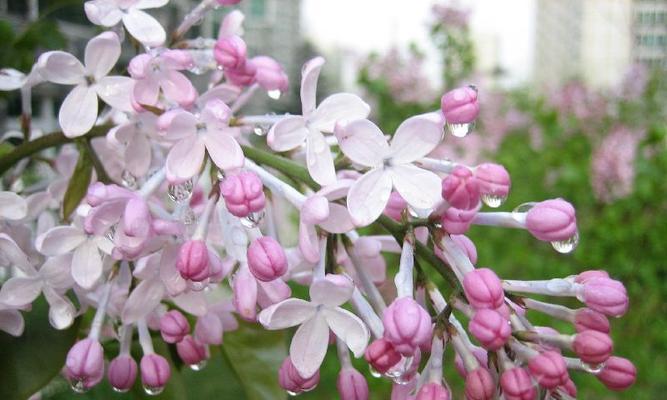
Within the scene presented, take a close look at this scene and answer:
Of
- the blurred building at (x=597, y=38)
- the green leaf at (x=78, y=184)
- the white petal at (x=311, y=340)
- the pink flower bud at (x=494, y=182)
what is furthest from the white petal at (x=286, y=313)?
the blurred building at (x=597, y=38)

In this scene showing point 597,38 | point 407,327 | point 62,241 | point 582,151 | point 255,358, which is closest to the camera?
point 407,327

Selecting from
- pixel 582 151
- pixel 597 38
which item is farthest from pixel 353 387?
pixel 597 38

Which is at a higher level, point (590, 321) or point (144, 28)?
point (144, 28)

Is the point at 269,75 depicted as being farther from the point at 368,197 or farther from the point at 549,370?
the point at 549,370

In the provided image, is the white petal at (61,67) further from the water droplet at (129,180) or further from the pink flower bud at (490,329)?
the pink flower bud at (490,329)

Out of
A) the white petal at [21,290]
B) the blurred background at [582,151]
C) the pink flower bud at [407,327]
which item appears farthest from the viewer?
the blurred background at [582,151]

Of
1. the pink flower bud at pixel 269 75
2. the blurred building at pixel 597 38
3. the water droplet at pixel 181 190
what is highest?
the pink flower bud at pixel 269 75

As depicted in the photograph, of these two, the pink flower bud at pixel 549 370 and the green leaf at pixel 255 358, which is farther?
the green leaf at pixel 255 358

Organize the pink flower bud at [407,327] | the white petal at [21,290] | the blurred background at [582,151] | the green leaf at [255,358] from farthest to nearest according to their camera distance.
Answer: the blurred background at [582,151], the green leaf at [255,358], the white petal at [21,290], the pink flower bud at [407,327]
